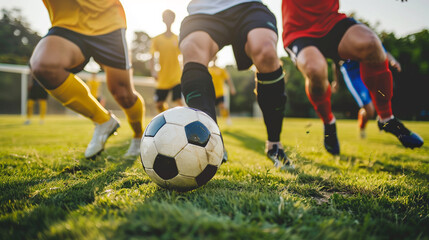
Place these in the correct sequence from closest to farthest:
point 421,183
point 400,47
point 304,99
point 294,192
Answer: point 294,192, point 421,183, point 400,47, point 304,99

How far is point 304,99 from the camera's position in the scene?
34.9 metres

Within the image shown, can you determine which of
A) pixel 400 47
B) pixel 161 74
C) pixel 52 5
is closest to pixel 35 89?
pixel 161 74

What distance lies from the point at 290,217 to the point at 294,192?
1.69ft

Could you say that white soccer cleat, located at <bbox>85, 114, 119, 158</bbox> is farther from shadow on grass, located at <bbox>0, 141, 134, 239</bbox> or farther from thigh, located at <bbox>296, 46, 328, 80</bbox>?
thigh, located at <bbox>296, 46, 328, 80</bbox>

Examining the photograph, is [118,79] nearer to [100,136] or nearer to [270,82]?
[100,136]

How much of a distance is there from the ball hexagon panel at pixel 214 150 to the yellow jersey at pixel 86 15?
71.4 inches

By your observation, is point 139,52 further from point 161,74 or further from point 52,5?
point 52,5

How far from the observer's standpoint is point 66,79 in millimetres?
2193

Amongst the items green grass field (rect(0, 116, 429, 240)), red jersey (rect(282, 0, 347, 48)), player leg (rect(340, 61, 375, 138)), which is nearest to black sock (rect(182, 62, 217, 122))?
green grass field (rect(0, 116, 429, 240))

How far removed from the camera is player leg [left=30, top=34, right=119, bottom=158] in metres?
2.06

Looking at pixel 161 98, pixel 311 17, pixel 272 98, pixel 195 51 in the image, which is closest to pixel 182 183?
pixel 195 51

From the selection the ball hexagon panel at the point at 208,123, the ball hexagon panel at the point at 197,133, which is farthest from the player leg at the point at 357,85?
the ball hexagon panel at the point at 197,133

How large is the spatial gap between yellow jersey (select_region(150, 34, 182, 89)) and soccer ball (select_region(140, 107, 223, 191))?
4.82m

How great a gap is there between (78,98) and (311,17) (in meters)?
2.64
